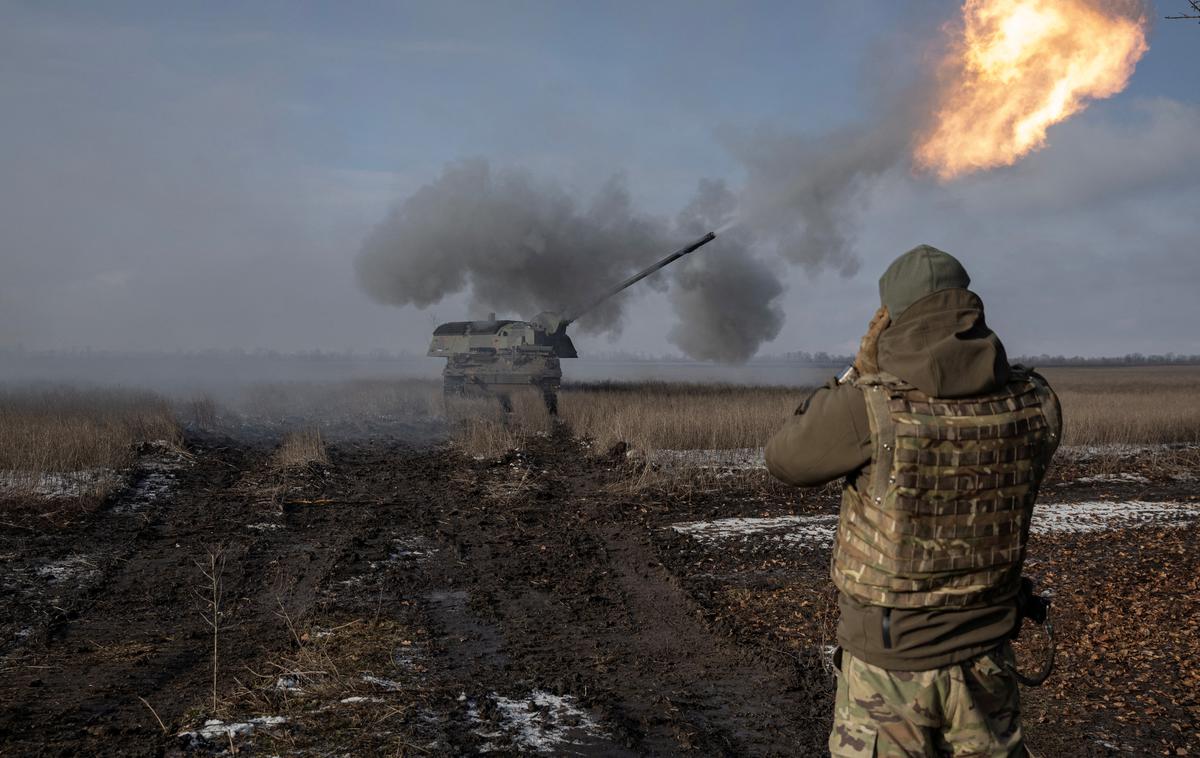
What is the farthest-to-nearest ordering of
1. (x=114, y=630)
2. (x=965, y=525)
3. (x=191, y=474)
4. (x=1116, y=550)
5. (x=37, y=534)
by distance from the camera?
(x=191, y=474), (x=37, y=534), (x=1116, y=550), (x=114, y=630), (x=965, y=525)

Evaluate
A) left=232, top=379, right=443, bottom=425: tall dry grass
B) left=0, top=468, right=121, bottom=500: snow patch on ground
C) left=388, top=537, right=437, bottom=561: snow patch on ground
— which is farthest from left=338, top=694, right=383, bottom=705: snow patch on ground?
left=232, top=379, right=443, bottom=425: tall dry grass

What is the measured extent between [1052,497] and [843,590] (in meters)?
9.89

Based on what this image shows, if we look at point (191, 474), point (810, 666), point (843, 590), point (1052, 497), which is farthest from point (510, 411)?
point (843, 590)

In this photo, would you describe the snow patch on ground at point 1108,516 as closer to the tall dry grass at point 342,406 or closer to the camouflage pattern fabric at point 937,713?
the camouflage pattern fabric at point 937,713

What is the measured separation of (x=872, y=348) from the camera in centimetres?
244

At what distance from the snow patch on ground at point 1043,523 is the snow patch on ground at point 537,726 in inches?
165

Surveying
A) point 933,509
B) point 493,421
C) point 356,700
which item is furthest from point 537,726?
point 493,421

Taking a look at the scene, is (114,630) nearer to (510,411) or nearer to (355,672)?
(355,672)

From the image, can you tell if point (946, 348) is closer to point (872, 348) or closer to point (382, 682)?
point (872, 348)

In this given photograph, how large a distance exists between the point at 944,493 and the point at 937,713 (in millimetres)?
604

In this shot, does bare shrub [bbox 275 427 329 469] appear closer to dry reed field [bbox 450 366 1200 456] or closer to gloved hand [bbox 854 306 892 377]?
dry reed field [bbox 450 366 1200 456]

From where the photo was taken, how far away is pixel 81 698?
4.41 meters

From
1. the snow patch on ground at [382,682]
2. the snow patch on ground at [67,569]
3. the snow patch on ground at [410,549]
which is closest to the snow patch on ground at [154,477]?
the snow patch on ground at [67,569]

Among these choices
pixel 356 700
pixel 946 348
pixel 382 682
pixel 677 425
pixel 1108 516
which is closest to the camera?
pixel 946 348
